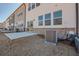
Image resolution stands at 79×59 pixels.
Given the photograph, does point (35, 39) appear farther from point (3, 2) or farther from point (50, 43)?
point (3, 2)

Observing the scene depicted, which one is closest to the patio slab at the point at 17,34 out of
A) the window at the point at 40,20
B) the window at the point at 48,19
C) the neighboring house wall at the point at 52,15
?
the neighboring house wall at the point at 52,15

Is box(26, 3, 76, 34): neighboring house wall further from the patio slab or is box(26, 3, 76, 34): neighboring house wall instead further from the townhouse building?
the patio slab

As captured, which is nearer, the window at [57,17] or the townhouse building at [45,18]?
the townhouse building at [45,18]

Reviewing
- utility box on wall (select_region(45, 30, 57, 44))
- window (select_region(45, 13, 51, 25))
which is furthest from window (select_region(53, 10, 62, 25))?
utility box on wall (select_region(45, 30, 57, 44))

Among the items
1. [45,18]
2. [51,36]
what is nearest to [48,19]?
[45,18]

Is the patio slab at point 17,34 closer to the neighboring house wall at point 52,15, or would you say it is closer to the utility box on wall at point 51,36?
the neighboring house wall at point 52,15

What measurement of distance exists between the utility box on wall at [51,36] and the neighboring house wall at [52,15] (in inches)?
4.2

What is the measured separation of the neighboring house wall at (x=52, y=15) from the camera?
7.78ft

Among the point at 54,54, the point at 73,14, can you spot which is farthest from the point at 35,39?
the point at 73,14

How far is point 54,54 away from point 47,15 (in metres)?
0.93

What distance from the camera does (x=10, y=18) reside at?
268 centimetres

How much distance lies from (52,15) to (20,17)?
77 cm

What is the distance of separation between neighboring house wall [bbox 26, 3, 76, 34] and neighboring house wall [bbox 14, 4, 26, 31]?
100mm

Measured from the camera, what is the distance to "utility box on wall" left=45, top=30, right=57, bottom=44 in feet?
8.04
